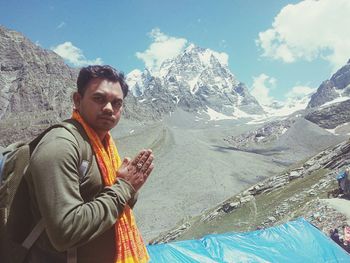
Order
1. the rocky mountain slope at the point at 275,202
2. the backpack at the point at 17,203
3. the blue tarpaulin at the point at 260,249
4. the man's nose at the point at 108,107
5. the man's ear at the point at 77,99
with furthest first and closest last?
the rocky mountain slope at the point at 275,202 < the blue tarpaulin at the point at 260,249 < the man's ear at the point at 77,99 < the man's nose at the point at 108,107 < the backpack at the point at 17,203

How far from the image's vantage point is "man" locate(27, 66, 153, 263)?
8.30ft

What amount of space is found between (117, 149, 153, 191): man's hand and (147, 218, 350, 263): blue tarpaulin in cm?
658

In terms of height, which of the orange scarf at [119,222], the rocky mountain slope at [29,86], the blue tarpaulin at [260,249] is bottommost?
the blue tarpaulin at [260,249]

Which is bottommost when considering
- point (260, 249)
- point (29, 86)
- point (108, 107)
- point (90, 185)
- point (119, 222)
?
point (260, 249)

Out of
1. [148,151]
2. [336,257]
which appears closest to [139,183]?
[148,151]

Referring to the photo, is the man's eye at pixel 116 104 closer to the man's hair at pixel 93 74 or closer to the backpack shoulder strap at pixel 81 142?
the man's hair at pixel 93 74

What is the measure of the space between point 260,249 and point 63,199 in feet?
26.9

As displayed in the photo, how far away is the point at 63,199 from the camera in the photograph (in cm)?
253

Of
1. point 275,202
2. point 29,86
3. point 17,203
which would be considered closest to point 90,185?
point 17,203

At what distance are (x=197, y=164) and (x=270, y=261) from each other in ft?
193

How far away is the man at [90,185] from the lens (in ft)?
8.30

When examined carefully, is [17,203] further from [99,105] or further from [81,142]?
[99,105]

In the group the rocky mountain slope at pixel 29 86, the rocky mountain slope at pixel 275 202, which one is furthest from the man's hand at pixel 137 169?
the rocky mountain slope at pixel 29 86

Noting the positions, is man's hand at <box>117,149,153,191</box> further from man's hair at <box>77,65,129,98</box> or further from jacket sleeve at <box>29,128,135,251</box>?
man's hair at <box>77,65,129,98</box>
